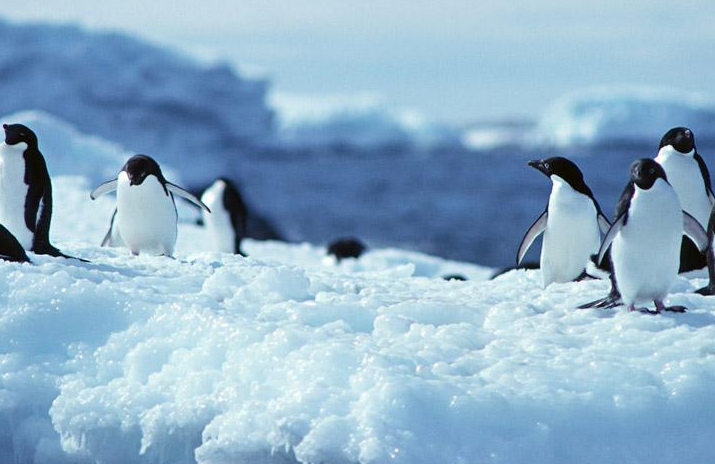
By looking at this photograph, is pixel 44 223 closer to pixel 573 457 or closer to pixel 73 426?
pixel 73 426

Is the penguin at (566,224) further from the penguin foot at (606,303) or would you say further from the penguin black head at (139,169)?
the penguin black head at (139,169)

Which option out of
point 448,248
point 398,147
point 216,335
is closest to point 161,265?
point 216,335

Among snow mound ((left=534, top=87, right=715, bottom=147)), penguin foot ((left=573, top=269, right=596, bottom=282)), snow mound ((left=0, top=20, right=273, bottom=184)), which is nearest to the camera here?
penguin foot ((left=573, top=269, right=596, bottom=282))

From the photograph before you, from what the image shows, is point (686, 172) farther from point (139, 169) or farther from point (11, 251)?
point (11, 251)

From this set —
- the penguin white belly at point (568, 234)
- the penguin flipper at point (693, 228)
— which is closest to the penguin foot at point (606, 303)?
the penguin flipper at point (693, 228)

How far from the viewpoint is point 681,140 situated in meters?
6.12

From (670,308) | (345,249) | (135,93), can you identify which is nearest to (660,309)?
(670,308)

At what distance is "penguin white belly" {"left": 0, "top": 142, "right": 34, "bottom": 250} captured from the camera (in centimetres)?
544

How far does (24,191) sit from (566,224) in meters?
2.98

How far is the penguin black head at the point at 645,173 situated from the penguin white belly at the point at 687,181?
1912mm

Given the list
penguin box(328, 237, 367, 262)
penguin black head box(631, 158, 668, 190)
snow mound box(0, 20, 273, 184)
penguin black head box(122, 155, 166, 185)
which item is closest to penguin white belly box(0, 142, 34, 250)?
penguin black head box(122, 155, 166, 185)

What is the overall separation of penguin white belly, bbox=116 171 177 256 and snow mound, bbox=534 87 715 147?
65485 mm

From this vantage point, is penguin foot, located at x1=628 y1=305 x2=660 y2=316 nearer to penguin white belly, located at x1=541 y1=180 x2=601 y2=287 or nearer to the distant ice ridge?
penguin white belly, located at x1=541 y1=180 x2=601 y2=287

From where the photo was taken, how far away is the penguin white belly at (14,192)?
5441 millimetres
